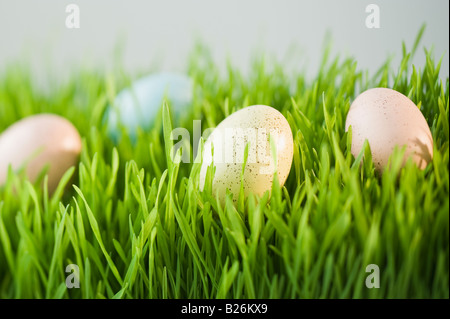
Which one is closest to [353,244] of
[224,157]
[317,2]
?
[224,157]

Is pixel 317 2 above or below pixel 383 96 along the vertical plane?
above

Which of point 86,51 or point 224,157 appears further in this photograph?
point 86,51
